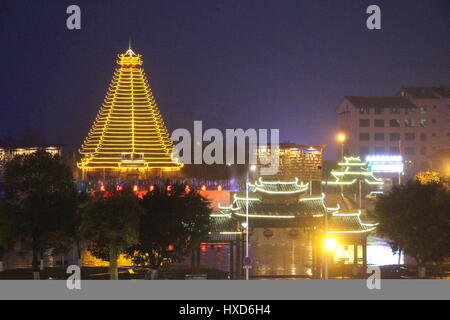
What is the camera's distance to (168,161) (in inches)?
2537

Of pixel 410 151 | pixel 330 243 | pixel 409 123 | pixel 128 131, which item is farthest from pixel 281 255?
pixel 409 123

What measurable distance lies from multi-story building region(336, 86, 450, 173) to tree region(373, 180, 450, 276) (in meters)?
49.9

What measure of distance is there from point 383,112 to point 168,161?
99.4 ft

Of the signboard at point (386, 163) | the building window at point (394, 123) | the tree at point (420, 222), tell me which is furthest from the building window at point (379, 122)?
the tree at point (420, 222)

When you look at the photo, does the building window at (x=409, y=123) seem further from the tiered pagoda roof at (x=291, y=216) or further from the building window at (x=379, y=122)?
the tiered pagoda roof at (x=291, y=216)

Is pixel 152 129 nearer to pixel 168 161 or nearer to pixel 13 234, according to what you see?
pixel 168 161

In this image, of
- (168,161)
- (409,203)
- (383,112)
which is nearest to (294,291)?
(409,203)

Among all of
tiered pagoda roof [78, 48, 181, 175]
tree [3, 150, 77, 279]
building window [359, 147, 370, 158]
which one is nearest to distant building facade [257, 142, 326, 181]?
tiered pagoda roof [78, 48, 181, 175]

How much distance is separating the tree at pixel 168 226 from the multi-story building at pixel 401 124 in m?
54.4

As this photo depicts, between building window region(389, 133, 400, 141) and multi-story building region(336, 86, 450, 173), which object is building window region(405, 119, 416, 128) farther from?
building window region(389, 133, 400, 141)

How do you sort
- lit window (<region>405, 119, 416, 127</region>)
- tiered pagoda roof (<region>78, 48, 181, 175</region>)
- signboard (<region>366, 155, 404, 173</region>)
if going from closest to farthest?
tiered pagoda roof (<region>78, 48, 181, 175</region>) → signboard (<region>366, 155, 404, 173</region>) → lit window (<region>405, 119, 416, 127</region>)

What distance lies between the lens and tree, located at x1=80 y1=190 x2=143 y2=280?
2992cm

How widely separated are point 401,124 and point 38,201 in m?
60.8

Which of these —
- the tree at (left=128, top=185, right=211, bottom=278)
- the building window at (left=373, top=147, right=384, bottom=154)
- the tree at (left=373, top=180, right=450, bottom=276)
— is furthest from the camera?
the building window at (left=373, top=147, right=384, bottom=154)
